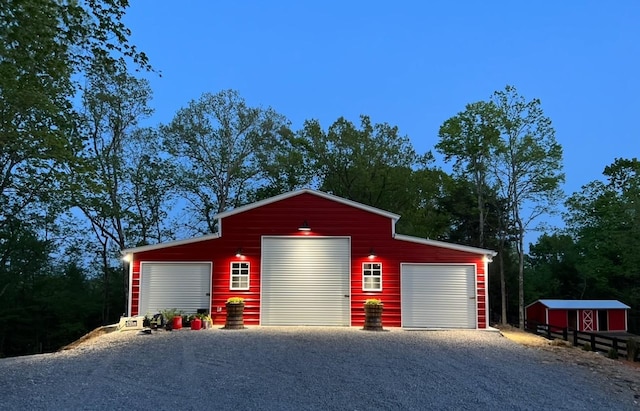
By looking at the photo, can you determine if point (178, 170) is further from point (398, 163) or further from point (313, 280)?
point (313, 280)

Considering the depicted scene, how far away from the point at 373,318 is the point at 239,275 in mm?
3993

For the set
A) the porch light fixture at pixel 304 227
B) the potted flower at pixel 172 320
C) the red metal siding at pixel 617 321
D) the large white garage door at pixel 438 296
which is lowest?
the red metal siding at pixel 617 321

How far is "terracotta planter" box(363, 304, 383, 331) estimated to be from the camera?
13383mm

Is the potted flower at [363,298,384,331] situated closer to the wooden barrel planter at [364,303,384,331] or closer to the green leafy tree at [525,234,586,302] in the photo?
the wooden barrel planter at [364,303,384,331]

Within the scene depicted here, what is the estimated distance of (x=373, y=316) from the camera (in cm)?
1343

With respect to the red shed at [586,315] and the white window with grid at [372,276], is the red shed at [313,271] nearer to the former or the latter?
the white window with grid at [372,276]

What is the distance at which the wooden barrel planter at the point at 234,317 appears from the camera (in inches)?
527

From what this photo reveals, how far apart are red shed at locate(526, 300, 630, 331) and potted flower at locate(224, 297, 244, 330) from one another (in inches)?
685

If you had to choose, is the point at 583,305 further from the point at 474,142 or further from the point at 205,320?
the point at 205,320

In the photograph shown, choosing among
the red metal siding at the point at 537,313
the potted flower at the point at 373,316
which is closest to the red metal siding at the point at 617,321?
the red metal siding at the point at 537,313

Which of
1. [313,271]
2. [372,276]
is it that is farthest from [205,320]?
[372,276]

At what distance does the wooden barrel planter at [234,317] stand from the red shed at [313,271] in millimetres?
873

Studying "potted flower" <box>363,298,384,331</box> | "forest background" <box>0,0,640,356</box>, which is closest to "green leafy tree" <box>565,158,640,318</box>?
"forest background" <box>0,0,640,356</box>

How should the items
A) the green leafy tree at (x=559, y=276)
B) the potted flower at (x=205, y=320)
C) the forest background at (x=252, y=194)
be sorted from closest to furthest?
1. the potted flower at (x=205, y=320)
2. the forest background at (x=252, y=194)
3. the green leafy tree at (x=559, y=276)
